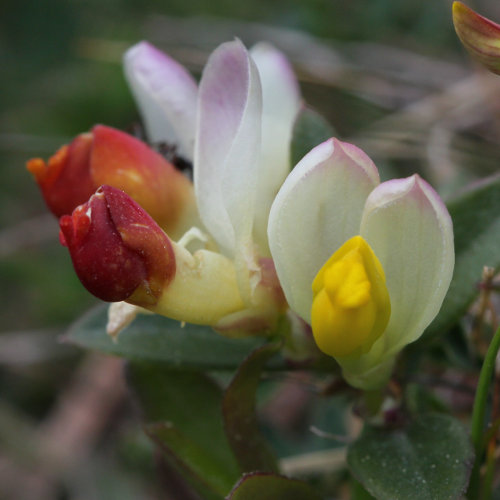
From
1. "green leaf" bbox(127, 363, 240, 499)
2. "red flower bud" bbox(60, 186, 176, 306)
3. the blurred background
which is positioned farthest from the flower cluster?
the blurred background

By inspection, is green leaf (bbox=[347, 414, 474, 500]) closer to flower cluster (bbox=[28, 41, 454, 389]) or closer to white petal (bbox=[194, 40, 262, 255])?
flower cluster (bbox=[28, 41, 454, 389])

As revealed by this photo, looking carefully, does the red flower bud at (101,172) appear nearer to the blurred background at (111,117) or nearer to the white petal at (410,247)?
the white petal at (410,247)

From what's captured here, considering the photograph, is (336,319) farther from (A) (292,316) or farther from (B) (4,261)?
(B) (4,261)

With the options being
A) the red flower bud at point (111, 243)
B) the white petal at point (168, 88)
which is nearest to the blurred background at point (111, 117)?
the white petal at point (168, 88)

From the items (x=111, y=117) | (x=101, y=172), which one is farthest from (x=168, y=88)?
(x=111, y=117)

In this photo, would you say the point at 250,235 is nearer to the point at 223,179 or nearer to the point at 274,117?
the point at 223,179

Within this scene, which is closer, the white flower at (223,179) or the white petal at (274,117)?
the white flower at (223,179)

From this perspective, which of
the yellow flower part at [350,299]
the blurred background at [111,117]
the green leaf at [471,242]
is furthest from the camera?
the blurred background at [111,117]
